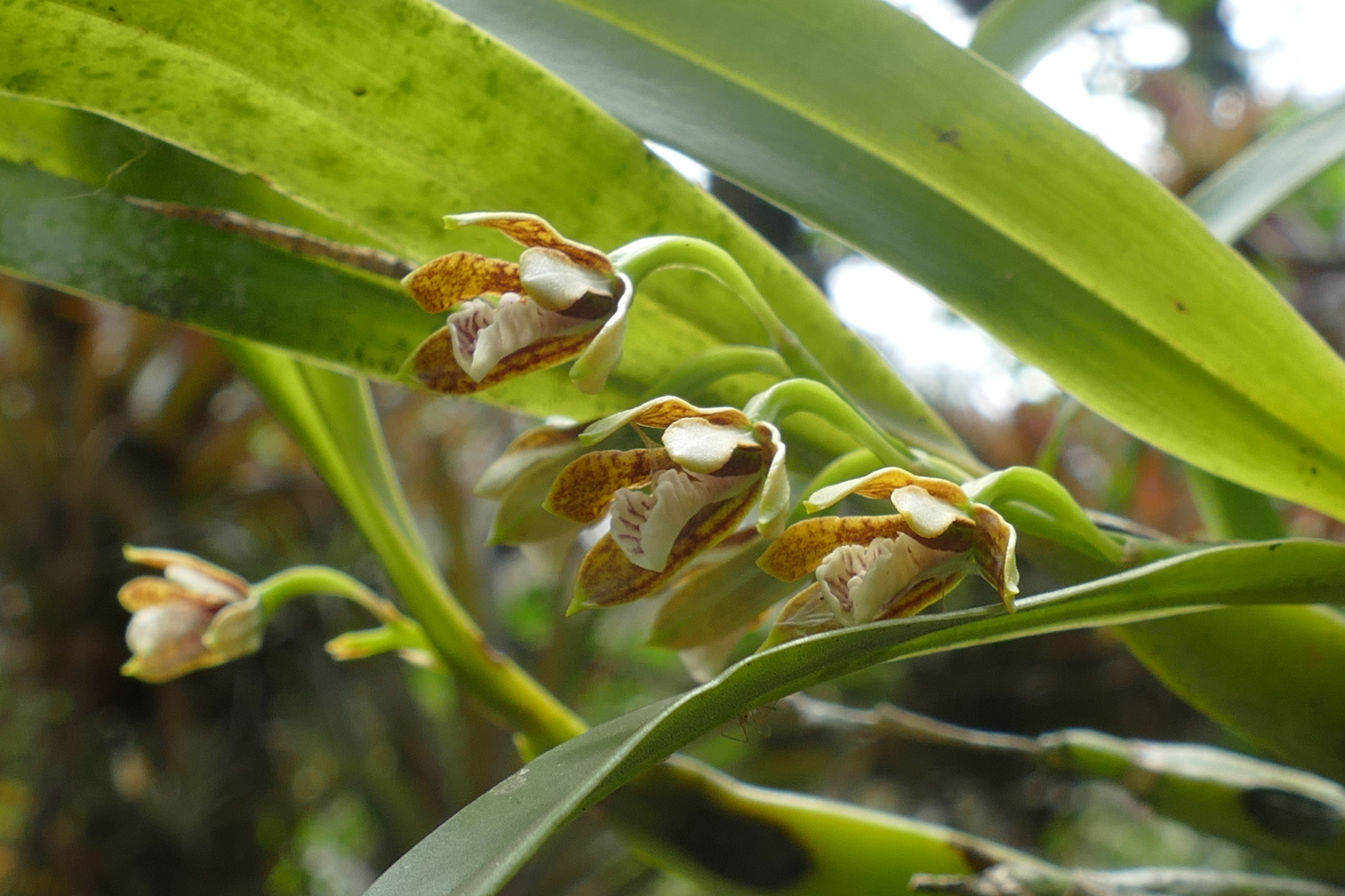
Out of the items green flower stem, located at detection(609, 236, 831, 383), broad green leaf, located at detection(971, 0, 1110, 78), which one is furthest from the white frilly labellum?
broad green leaf, located at detection(971, 0, 1110, 78)

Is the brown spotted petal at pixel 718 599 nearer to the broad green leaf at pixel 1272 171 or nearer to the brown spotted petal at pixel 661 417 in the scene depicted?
the brown spotted petal at pixel 661 417

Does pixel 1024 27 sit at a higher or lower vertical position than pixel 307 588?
higher

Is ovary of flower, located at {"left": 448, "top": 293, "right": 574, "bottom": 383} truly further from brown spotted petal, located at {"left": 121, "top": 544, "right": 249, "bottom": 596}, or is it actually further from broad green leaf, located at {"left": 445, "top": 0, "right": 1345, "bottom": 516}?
brown spotted petal, located at {"left": 121, "top": 544, "right": 249, "bottom": 596}

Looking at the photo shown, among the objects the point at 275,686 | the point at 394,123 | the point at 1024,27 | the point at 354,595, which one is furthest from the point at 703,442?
the point at 275,686

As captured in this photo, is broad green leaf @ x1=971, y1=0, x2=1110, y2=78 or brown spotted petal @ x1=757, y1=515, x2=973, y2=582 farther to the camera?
broad green leaf @ x1=971, y1=0, x2=1110, y2=78

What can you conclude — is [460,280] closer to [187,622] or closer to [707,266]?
Result: [707,266]

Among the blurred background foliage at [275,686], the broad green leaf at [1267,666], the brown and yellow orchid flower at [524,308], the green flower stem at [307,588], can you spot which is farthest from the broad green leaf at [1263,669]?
the blurred background foliage at [275,686]
